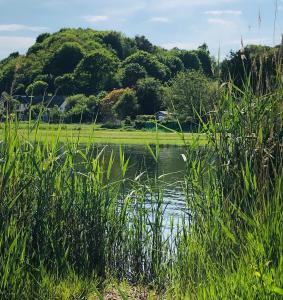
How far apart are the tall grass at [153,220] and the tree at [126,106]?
196ft

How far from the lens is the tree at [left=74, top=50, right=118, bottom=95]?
313 ft

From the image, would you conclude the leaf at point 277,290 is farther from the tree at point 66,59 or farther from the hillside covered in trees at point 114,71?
the tree at point 66,59

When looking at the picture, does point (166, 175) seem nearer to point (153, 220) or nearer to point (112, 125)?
point (153, 220)

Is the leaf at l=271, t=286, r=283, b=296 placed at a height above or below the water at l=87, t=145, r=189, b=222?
above

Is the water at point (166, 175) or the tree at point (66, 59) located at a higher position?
the tree at point (66, 59)

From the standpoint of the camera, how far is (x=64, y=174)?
587cm

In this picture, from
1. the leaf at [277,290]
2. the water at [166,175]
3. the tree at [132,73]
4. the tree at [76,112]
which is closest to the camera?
the leaf at [277,290]

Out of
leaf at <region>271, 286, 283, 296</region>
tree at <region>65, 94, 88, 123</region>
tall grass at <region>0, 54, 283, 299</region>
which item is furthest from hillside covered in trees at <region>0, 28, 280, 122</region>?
leaf at <region>271, 286, 283, 296</region>

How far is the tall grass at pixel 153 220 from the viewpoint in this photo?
425 centimetres

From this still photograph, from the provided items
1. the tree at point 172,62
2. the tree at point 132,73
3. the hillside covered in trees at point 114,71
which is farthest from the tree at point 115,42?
the tree at point 132,73

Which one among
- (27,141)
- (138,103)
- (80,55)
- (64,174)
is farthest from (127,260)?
(80,55)

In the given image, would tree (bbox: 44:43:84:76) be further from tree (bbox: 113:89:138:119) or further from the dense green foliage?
tree (bbox: 113:89:138:119)

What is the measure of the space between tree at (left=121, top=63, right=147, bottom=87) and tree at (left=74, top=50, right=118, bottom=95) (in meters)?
2.06

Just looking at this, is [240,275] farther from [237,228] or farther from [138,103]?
[138,103]
